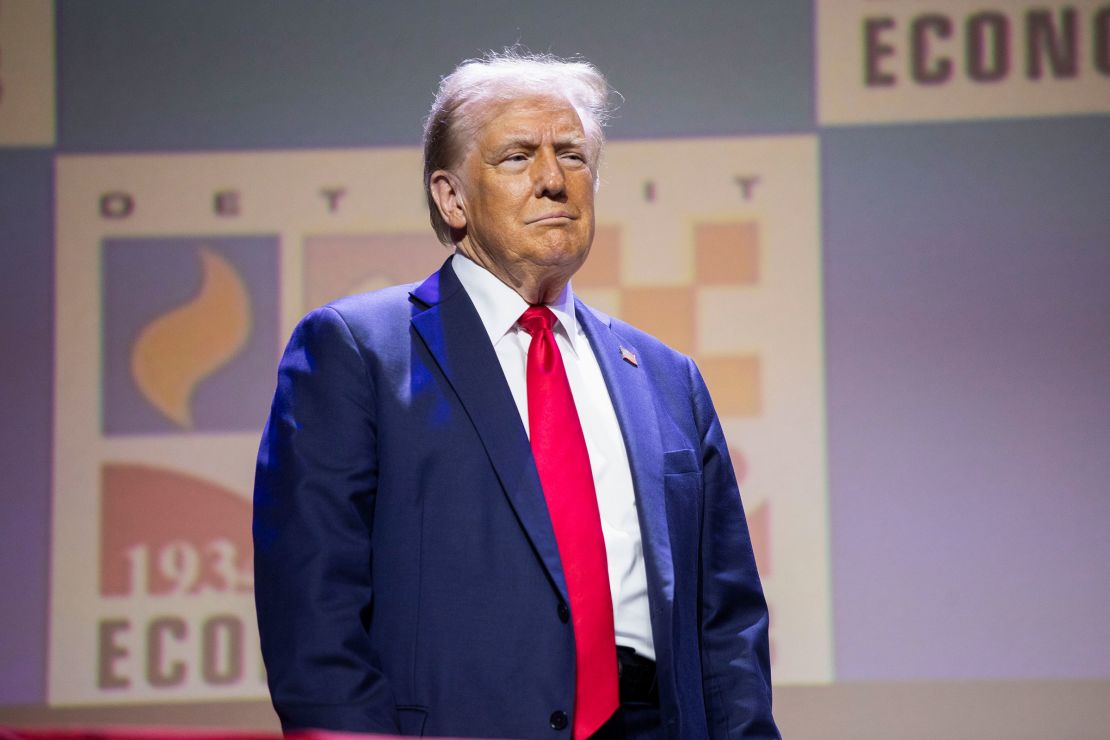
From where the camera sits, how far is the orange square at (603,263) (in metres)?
3.14

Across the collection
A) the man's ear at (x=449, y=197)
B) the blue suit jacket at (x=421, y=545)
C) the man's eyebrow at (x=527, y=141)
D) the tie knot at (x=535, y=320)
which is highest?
the man's eyebrow at (x=527, y=141)

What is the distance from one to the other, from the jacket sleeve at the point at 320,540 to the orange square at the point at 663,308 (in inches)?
58.3

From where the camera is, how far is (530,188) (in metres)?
1.82

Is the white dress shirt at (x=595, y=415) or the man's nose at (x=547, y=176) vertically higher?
the man's nose at (x=547, y=176)

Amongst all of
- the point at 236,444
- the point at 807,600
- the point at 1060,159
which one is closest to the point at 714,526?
the point at 807,600

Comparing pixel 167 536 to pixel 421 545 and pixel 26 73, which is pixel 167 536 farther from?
pixel 421 545

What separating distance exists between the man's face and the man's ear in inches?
1.2

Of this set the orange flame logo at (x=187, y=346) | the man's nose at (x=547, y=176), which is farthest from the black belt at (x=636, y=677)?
the orange flame logo at (x=187, y=346)

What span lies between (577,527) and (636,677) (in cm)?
20

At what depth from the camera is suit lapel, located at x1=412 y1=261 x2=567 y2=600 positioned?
1640 mm

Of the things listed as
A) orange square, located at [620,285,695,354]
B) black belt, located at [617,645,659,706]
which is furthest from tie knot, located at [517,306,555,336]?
orange square, located at [620,285,695,354]

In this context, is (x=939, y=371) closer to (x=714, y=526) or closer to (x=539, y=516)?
(x=714, y=526)

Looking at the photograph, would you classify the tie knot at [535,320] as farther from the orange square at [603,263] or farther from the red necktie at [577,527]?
the orange square at [603,263]

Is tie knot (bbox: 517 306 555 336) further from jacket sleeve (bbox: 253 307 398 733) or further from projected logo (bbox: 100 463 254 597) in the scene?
projected logo (bbox: 100 463 254 597)
